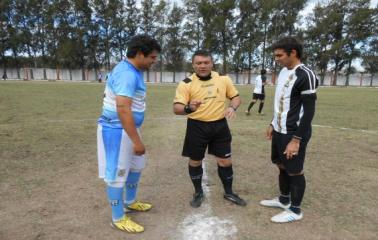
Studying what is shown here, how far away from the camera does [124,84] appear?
312cm

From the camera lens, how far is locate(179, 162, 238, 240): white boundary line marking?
11.3 ft

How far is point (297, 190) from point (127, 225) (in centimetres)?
194

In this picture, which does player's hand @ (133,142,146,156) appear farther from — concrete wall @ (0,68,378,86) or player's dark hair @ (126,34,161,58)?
concrete wall @ (0,68,378,86)

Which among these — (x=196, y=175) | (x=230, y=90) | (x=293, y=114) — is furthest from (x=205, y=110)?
(x=293, y=114)

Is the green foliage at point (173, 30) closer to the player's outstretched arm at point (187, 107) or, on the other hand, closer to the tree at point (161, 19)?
the tree at point (161, 19)

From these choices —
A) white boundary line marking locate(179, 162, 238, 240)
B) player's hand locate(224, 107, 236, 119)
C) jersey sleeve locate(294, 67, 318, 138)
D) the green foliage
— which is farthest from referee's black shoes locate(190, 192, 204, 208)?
the green foliage

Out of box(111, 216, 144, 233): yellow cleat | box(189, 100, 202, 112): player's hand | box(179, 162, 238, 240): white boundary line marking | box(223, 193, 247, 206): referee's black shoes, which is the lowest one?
box(179, 162, 238, 240): white boundary line marking

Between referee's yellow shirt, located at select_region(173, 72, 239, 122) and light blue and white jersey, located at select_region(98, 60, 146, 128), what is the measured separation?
638mm

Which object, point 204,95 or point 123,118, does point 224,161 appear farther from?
point 123,118

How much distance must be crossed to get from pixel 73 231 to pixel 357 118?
1121 cm

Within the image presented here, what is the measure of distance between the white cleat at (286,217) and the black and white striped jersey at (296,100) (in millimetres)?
978

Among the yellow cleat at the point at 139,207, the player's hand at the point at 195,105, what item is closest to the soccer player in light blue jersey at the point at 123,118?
the yellow cleat at the point at 139,207

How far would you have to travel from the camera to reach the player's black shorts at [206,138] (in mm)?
4047

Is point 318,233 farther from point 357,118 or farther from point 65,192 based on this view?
point 357,118
